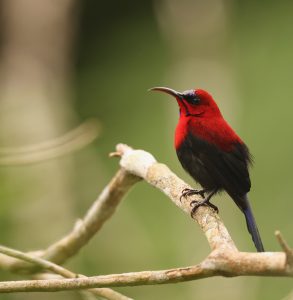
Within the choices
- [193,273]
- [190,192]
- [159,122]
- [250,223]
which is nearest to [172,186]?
[190,192]

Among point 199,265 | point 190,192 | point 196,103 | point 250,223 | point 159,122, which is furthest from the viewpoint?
point 159,122

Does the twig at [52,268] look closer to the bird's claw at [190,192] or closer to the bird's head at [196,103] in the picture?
the bird's claw at [190,192]

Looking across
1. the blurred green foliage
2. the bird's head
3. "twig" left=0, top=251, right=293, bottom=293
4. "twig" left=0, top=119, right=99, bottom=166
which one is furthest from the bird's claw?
the blurred green foliage

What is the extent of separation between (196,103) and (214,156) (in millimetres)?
229

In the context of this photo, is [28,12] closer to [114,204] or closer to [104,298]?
[114,204]

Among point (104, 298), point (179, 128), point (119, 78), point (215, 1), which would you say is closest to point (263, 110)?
point (215, 1)

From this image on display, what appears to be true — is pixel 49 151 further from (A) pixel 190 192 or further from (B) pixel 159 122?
(B) pixel 159 122

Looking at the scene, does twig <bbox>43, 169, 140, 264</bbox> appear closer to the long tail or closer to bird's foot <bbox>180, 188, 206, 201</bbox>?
bird's foot <bbox>180, 188, 206, 201</bbox>

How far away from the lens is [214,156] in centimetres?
253

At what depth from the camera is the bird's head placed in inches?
103

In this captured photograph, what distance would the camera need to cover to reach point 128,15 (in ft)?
26.1

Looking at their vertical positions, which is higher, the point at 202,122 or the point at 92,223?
the point at 202,122

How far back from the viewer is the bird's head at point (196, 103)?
2617 millimetres

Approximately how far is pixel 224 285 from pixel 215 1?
3.91 meters
